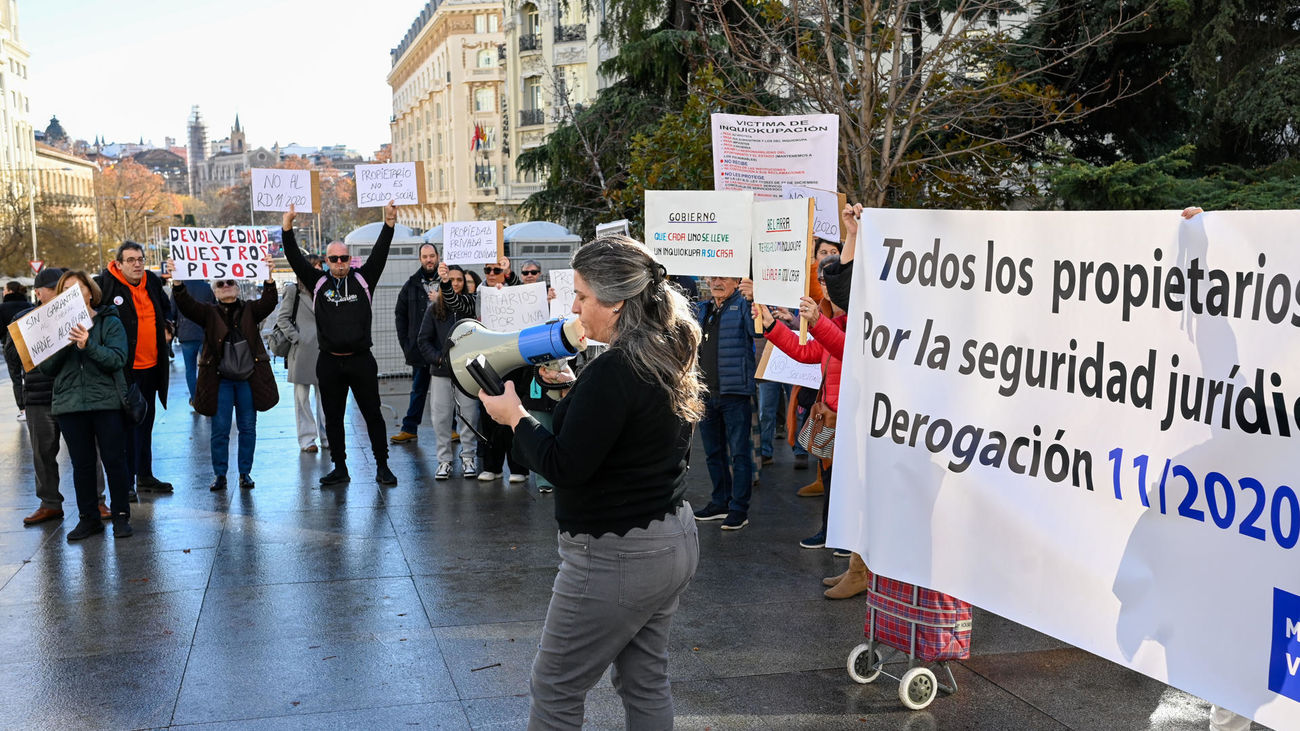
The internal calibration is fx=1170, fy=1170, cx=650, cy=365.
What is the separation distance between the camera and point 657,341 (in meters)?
3.39

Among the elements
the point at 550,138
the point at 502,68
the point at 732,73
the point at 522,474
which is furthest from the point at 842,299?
the point at 502,68

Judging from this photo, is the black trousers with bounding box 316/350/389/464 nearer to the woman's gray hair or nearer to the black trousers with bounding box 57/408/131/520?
the black trousers with bounding box 57/408/131/520

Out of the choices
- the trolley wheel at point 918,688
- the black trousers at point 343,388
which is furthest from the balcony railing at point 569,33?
the trolley wheel at point 918,688

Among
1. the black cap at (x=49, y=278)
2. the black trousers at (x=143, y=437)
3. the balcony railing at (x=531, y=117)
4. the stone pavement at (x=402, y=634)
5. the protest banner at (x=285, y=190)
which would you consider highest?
the balcony railing at (x=531, y=117)

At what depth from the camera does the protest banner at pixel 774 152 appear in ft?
25.7

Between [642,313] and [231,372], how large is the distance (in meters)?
7.59

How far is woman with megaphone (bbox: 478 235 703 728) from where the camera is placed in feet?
10.9

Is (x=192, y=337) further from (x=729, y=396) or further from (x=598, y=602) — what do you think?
(x=598, y=602)

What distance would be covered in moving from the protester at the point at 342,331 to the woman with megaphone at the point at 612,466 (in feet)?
21.8

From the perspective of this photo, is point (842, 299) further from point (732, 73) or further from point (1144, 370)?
point (732, 73)

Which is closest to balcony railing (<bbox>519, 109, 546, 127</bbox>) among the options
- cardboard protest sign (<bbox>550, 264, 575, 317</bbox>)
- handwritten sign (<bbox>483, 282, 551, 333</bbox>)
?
cardboard protest sign (<bbox>550, 264, 575, 317</bbox>)

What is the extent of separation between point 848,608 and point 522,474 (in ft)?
15.3

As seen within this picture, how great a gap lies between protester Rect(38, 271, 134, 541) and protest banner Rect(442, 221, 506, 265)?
4591mm

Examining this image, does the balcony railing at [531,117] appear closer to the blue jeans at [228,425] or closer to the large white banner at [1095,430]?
the blue jeans at [228,425]
